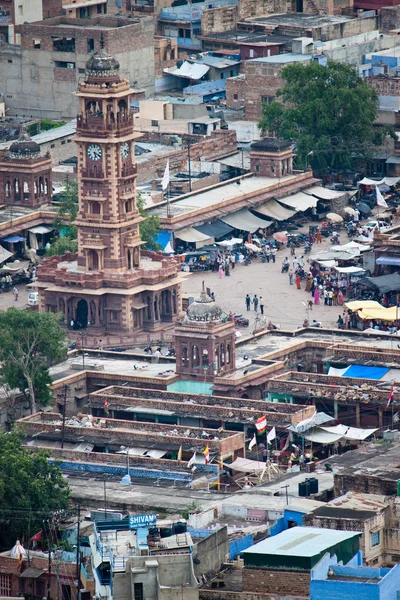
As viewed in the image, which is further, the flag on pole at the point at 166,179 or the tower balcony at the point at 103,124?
the flag on pole at the point at 166,179

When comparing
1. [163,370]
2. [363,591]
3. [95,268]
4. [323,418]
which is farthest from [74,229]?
[363,591]

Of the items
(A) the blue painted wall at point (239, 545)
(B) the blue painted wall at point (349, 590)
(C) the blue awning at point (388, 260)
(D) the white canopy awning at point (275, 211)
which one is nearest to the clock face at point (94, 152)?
(C) the blue awning at point (388, 260)

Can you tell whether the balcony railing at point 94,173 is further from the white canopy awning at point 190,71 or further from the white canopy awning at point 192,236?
the white canopy awning at point 190,71

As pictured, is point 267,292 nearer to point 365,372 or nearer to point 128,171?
point 128,171

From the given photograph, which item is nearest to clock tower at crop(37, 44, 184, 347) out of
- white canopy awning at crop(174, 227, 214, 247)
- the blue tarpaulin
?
white canopy awning at crop(174, 227, 214, 247)

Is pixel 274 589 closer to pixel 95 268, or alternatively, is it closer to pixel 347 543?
pixel 347 543
